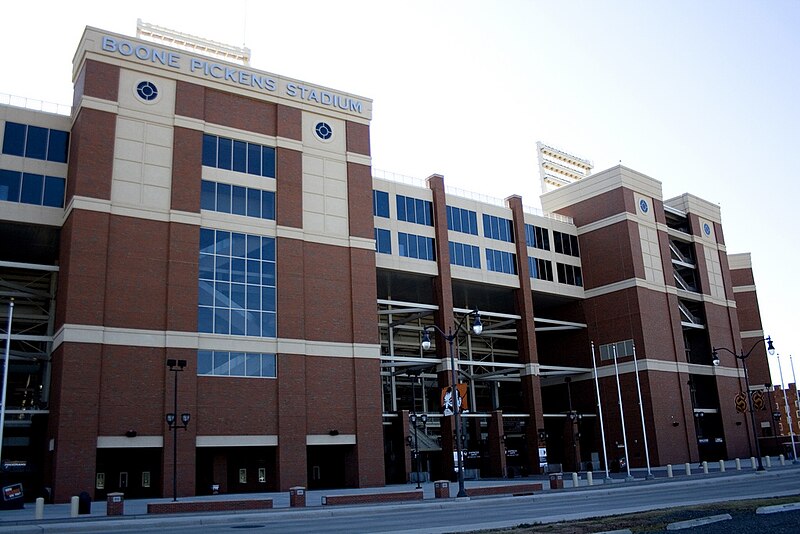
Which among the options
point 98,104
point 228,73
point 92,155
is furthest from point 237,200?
point 98,104

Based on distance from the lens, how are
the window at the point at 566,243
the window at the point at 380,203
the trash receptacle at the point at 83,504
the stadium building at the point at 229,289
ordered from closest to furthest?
the trash receptacle at the point at 83,504 < the stadium building at the point at 229,289 < the window at the point at 380,203 < the window at the point at 566,243

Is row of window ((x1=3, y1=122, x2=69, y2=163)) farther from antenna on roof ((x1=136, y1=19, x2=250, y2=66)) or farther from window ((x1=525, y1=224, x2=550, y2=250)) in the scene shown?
window ((x1=525, y1=224, x2=550, y2=250))

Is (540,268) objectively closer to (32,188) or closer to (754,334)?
(754,334)

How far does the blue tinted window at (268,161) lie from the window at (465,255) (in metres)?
18.8

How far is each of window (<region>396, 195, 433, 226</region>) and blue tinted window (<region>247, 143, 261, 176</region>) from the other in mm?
13794

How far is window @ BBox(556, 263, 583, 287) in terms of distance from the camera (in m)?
76.6

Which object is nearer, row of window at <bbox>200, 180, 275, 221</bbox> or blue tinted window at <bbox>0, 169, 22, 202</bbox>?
blue tinted window at <bbox>0, 169, 22, 202</bbox>

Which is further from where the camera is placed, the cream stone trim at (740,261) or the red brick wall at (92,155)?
the cream stone trim at (740,261)

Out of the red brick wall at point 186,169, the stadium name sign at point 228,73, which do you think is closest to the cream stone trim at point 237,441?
the red brick wall at point 186,169

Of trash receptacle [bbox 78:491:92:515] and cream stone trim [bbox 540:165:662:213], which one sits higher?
cream stone trim [bbox 540:165:662:213]

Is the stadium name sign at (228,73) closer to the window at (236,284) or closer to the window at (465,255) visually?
the window at (236,284)

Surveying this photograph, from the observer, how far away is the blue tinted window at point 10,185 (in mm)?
47656

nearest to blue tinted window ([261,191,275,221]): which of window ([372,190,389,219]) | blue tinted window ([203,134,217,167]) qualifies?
blue tinted window ([203,134,217,167])

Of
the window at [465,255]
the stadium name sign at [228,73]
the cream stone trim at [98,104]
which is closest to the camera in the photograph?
the cream stone trim at [98,104]
